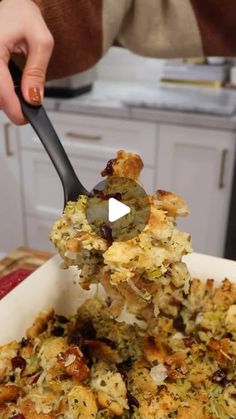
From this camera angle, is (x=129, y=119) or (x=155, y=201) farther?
(x=129, y=119)

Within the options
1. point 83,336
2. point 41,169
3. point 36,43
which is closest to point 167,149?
point 41,169

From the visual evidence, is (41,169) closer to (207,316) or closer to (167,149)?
(167,149)

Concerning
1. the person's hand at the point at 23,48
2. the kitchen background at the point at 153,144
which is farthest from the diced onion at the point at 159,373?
the kitchen background at the point at 153,144

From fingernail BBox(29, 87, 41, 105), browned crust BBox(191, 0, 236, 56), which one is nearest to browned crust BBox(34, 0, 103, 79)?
browned crust BBox(191, 0, 236, 56)

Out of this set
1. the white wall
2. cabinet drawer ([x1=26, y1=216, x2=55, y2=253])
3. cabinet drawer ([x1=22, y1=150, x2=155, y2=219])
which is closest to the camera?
cabinet drawer ([x1=22, y1=150, x2=155, y2=219])

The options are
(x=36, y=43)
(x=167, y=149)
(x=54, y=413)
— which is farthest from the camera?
(x=167, y=149)

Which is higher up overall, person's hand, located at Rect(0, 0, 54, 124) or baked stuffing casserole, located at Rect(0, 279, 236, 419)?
person's hand, located at Rect(0, 0, 54, 124)

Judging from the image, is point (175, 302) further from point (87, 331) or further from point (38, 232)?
point (38, 232)

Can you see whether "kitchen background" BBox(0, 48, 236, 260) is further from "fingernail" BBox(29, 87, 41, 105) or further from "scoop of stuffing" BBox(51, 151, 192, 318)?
"scoop of stuffing" BBox(51, 151, 192, 318)
